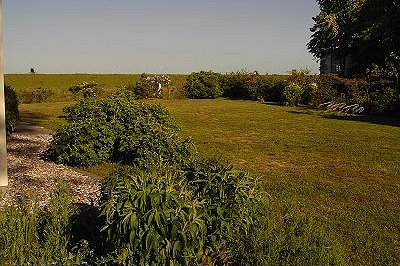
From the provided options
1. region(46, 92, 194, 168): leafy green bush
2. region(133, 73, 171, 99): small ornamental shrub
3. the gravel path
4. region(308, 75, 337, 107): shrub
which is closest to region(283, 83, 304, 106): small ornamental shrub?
region(308, 75, 337, 107): shrub

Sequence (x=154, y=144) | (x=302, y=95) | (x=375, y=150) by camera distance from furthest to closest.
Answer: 1. (x=302, y=95)
2. (x=375, y=150)
3. (x=154, y=144)

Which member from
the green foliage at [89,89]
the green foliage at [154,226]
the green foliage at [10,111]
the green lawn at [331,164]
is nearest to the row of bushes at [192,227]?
the green foliage at [154,226]

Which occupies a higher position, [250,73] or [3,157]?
[250,73]

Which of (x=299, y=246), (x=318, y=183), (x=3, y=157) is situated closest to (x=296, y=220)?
(x=299, y=246)

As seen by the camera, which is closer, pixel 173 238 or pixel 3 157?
pixel 173 238

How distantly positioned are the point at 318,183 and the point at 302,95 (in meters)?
22.3

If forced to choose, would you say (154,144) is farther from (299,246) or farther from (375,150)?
(375,150)

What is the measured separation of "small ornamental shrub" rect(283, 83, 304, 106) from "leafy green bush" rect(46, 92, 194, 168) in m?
20.8

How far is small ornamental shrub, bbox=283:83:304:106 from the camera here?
29.6 metres

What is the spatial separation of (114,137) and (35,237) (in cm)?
526

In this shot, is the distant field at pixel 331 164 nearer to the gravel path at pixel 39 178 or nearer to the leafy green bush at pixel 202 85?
the gravel path at pixel 39 178

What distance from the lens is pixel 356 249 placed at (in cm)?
539

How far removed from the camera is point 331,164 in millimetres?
10867

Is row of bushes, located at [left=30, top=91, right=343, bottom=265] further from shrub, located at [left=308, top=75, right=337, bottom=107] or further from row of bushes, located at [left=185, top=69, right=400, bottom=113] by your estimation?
shrub, located at [left=308, top=75, right=337, bottom=107]
